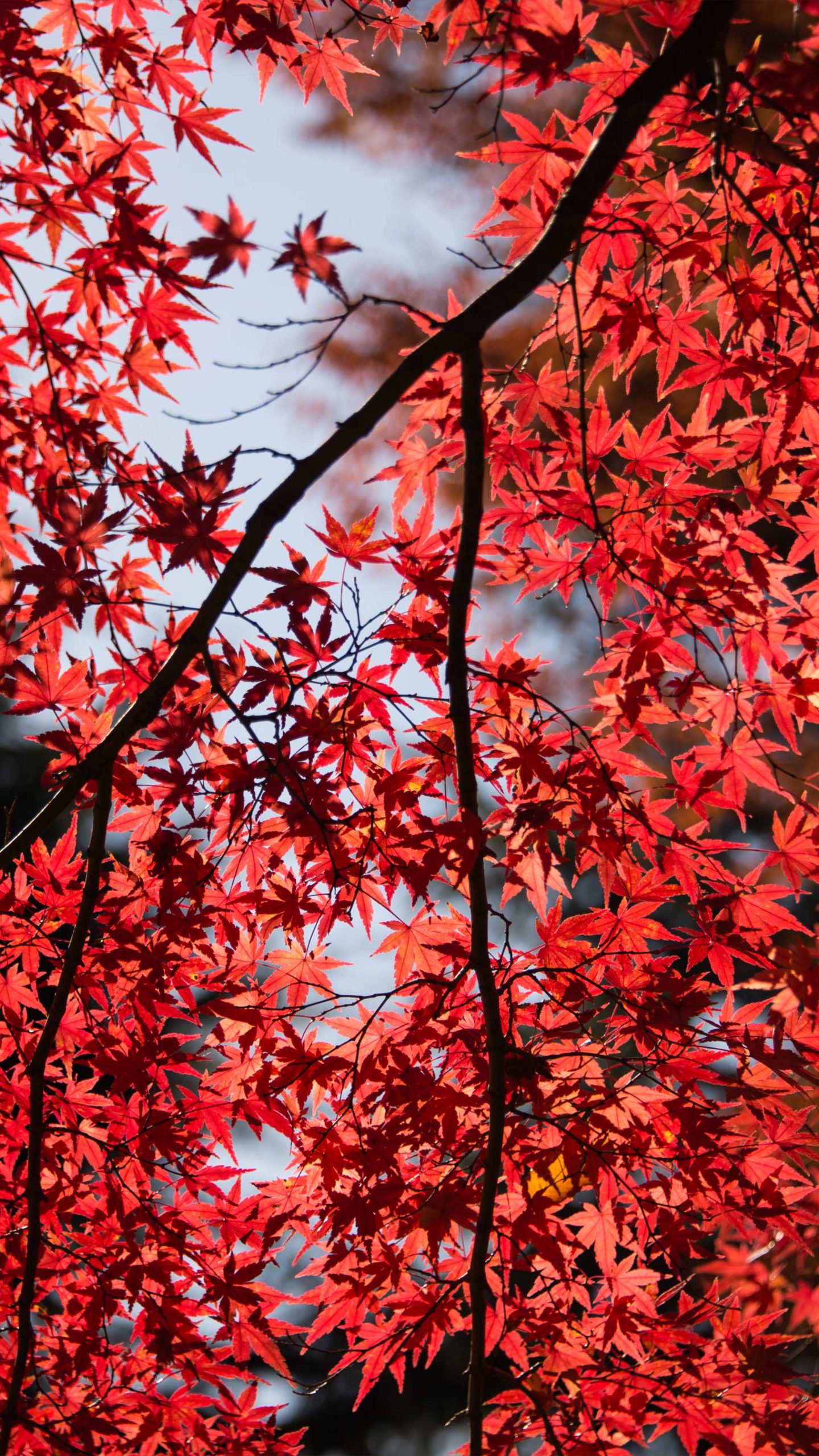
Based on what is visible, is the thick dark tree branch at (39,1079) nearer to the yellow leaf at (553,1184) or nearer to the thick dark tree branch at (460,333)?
the thick dark tree branch at (460,333)

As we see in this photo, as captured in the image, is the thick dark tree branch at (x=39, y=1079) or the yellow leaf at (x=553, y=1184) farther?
the yellow leaf at (x=553, y=1184)

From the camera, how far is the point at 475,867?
1669mm

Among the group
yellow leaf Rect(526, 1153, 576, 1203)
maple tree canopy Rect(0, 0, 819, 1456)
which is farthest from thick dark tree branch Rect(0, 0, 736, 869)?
yellow leaf Rect(526, 1153, 576, 1203)

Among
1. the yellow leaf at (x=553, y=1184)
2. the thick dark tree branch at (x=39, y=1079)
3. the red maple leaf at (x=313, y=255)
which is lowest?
the yellow leaf at (x=553, y=1184)

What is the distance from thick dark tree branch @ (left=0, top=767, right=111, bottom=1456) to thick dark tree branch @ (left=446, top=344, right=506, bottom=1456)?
2.01 feet

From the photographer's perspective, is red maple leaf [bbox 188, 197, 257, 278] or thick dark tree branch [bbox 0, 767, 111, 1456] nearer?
red maple leaf [bbox 188, 197, 257, 278]

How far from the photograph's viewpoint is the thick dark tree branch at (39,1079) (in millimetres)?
1532

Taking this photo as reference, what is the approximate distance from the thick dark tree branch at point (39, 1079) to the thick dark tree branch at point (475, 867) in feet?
2.01

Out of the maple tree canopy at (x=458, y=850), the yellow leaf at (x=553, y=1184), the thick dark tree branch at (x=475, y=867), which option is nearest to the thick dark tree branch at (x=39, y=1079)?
the maple tree canopy at (x=458, y=850)

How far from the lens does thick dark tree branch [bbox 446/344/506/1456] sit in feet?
5.21

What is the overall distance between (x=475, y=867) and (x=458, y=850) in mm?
103

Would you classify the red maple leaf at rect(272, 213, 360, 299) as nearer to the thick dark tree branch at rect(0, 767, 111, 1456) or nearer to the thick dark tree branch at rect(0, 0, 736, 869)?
the thick dark tree branch at rect(0, 0, 736, 869)

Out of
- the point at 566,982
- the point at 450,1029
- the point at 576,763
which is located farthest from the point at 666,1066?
the point at 576,763

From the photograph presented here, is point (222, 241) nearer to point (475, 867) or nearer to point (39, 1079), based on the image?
point (475, 867)
